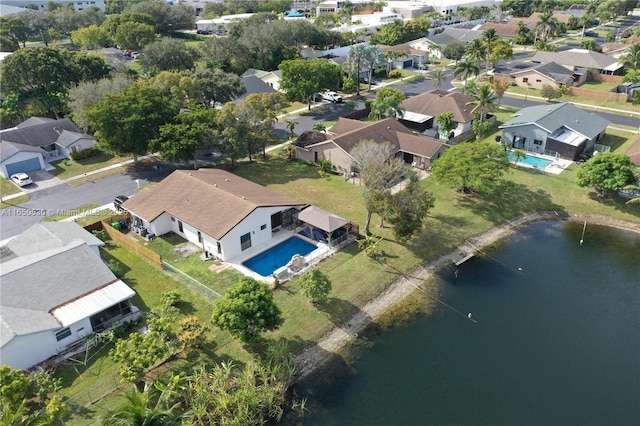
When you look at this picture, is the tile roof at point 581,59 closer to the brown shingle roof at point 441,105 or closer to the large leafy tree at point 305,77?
the brown shingle roof at point 441,105

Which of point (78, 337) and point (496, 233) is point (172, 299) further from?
point (496, 233)

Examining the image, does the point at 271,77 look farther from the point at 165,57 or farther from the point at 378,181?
the point at 378,181

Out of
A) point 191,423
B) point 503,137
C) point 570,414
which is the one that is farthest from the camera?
point 503,137

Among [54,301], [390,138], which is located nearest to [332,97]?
[390,138]

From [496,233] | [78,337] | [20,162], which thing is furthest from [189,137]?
[496,233]

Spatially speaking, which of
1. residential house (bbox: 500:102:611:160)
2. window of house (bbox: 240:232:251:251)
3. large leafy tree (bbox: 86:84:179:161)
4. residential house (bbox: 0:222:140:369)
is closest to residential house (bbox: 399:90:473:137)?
residential house (bbox: 500:102:611:160)

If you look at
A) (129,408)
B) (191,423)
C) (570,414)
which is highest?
(129,408)

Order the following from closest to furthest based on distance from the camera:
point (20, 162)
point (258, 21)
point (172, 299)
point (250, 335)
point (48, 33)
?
point (250, 335) < point (172, 299) < point (20, 162) < point (258, 21) < point (48, 33)
